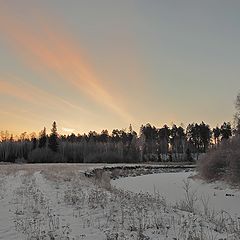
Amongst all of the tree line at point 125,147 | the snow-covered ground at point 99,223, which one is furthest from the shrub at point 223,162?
the tree line at point 125,147

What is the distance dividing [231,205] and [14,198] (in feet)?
46.0

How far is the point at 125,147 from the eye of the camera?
142000 millimetres

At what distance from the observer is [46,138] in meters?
132

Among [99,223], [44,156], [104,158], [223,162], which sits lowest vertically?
[99,223]

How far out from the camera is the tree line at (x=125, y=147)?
120m

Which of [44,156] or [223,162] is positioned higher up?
[44,156]

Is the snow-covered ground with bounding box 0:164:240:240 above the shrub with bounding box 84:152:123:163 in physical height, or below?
below

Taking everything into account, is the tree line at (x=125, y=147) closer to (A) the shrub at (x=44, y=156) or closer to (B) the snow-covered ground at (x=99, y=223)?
(A) the shrub at (x=44, y=156)

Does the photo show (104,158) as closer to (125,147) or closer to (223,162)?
(125,147)

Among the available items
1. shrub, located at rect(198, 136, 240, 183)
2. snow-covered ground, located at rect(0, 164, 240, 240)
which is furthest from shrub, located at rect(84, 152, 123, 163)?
snow-covered ground, located at rect(0, 164, 240, 240)

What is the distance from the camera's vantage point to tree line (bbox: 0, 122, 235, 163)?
119938 millimetres

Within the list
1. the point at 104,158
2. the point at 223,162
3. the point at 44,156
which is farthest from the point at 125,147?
the point at 223,162

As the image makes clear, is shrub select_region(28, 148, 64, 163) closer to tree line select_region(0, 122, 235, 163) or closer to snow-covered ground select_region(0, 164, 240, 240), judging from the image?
tree line select_region(0, 122, 235, 163)

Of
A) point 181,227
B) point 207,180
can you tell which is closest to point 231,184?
point 207,180
